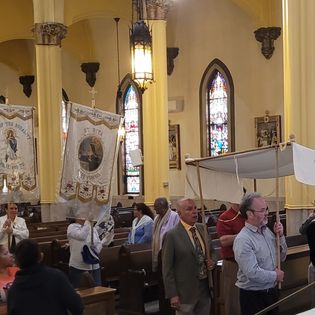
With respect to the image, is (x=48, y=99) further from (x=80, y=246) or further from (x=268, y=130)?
(x=80, y=246)

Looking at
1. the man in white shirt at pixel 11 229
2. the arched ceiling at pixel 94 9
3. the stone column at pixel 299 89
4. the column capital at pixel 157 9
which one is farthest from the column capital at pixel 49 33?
the man in white shirt at pixel 11 229

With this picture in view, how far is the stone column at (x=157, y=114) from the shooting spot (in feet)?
45.8

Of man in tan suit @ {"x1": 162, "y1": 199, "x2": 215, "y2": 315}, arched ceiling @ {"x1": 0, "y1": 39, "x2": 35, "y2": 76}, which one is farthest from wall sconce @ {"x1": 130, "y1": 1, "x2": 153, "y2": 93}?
arched ceiling @ {"x1": 0, "y1": 39, "x2": 35, "y2": 76}

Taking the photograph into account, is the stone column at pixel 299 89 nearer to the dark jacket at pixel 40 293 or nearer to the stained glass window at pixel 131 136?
the dark jacket at pixel 40 293

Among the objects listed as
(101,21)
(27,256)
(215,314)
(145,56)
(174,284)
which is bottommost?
(215,314)

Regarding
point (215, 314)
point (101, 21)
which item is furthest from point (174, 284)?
point (101, 21)

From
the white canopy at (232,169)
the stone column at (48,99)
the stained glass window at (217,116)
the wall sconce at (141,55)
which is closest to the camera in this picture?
the white canopy at (232,169)

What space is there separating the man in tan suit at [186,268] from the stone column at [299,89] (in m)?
3.93

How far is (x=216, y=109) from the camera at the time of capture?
18.6 meters

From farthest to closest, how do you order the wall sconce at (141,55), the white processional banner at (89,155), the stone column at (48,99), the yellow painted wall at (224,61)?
the yellow painted wall at (224,61), the stone column at (48,99), the wall sconce at (141,55), the white processional banner at (89,155)

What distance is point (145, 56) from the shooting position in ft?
35.3

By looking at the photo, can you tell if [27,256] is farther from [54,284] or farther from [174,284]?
[174,284]

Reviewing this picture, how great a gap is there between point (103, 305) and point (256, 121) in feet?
38.7

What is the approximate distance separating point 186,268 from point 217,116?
13438mm
